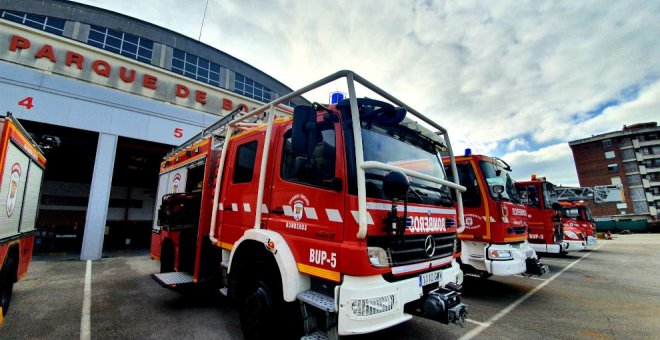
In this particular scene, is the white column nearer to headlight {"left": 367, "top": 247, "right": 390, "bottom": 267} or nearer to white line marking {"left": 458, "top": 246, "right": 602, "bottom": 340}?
headlight {"left": 367, "top": 247, "right": 390, "bottom": 267}

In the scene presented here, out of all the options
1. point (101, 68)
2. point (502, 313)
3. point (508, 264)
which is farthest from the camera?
point (101, 68)

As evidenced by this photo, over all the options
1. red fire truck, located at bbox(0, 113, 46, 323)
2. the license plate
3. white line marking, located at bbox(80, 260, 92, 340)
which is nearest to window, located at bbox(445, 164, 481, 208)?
the license plate

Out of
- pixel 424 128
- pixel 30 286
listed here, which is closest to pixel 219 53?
pixel 30 286

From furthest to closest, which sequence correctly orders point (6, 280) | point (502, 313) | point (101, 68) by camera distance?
point (101, 68), point (502, 313), point (6, 280)

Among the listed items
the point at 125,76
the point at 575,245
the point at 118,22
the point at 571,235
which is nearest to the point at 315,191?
the point at 575,245

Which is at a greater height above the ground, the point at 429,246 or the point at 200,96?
the point at 200,96

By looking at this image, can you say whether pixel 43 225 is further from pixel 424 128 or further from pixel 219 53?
pixel 424 128

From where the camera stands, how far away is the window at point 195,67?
65.4 feet

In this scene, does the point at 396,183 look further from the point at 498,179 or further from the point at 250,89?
the point at 250,89

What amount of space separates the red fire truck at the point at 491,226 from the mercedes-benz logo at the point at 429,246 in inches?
111

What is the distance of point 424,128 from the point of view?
141 inches

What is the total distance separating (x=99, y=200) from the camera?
994 cm

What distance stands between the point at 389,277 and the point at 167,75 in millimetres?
14864

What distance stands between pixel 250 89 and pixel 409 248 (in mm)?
22999
